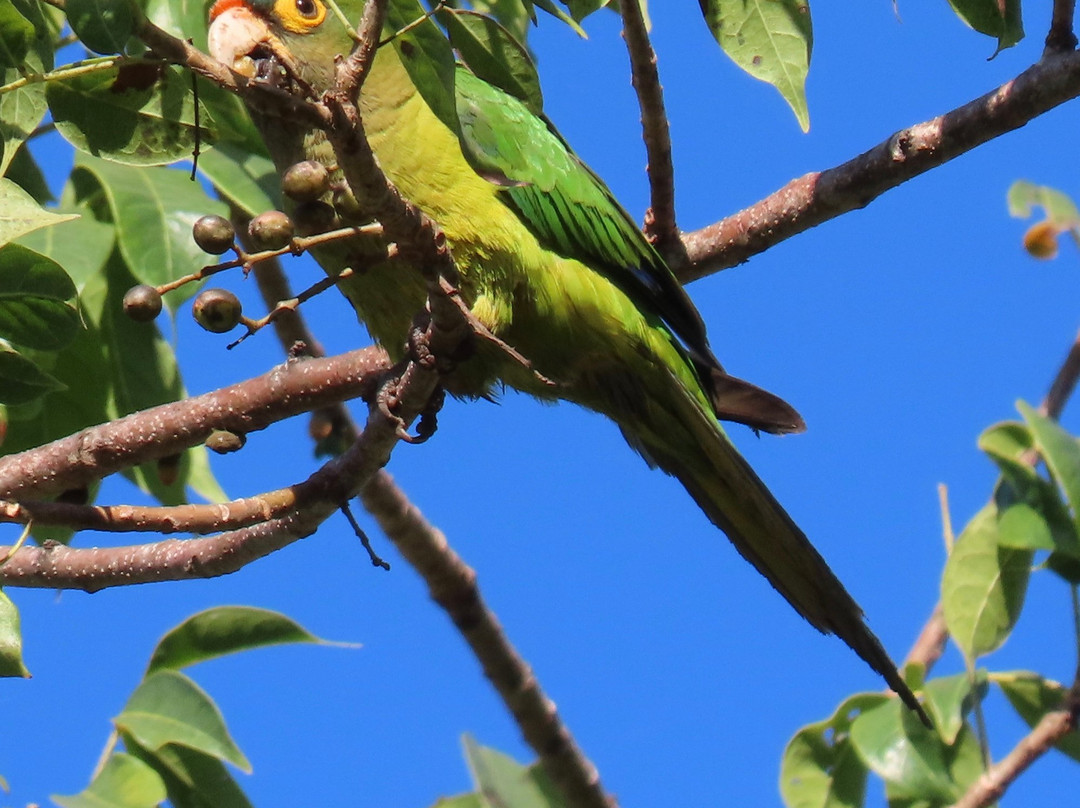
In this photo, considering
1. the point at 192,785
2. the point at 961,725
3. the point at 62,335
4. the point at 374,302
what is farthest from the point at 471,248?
the point at 961,725

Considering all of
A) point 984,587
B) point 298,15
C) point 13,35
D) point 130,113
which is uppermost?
point 298,15

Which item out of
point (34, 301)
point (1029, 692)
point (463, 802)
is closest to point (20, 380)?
point (34, 301)

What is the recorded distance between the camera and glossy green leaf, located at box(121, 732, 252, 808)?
236cm

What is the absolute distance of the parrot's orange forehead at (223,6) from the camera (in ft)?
8.47

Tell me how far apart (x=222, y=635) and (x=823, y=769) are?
56.8 inches

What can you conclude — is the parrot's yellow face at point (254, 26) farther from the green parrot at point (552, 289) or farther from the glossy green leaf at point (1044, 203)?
the glossy green leaf at point (1044, 203)

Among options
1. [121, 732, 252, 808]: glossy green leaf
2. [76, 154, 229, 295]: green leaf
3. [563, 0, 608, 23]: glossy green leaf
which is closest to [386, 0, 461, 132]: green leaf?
[563, 0, 608, 23]: glossy green leaf

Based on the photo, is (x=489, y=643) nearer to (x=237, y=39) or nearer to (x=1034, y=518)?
(x=1034, y=518)

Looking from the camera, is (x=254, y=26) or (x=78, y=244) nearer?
(x=254, y=26)

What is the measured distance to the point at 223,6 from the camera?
103 inches

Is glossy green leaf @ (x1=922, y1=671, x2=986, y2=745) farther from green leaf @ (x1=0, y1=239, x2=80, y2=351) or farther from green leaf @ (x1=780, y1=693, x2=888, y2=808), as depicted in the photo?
green leaf @ (x1=0, y1=239, x2=80, y2=351)

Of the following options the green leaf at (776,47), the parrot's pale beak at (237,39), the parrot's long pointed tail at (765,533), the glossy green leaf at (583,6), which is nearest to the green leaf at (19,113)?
the parrot's pale beak at (237,39)

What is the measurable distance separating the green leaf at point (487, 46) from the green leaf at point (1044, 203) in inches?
93.1

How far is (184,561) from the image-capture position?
2174 millimetres
